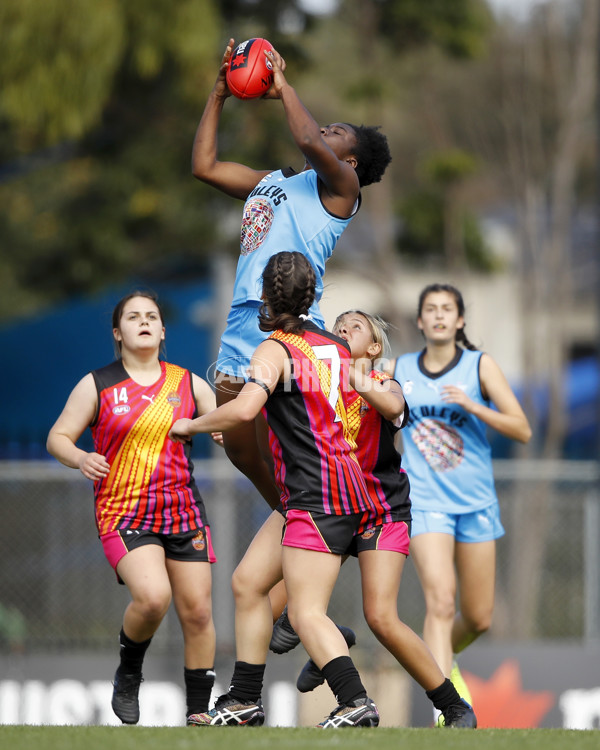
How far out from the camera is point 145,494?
19.2 feet

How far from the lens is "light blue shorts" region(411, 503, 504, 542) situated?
6496 mm

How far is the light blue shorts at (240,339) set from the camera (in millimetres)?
5242

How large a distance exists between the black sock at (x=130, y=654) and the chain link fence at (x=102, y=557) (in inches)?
169

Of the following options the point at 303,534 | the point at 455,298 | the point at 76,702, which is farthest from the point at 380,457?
the point at 76,702

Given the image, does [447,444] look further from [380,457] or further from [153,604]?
[153,604]

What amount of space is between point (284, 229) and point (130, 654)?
2320 mm

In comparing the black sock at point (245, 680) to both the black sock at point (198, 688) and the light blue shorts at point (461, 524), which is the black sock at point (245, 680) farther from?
the light blue shorts at point (461, 524)

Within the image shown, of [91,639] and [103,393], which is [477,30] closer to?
[91,639]

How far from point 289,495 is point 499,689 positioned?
16.0ft

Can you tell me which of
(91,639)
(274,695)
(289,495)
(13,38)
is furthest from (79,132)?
(289,495)

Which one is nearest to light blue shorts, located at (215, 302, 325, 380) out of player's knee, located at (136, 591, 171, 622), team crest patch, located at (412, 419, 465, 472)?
player's knee, located at (136, 591, 171, 622)

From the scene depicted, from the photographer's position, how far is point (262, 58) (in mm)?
5258

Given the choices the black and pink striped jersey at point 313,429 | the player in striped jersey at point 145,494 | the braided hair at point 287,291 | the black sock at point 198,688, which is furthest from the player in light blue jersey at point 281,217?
the black sock at point 198,688

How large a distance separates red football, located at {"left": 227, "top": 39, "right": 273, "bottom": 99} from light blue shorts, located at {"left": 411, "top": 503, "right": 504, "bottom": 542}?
99.1 inches
